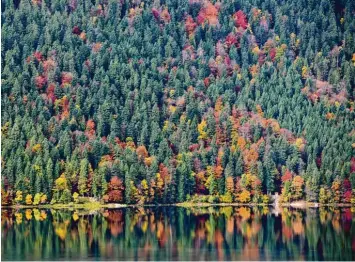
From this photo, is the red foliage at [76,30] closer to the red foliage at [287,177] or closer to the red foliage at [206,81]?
the red foliage at [206,81]

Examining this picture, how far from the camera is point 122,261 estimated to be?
3130 cm

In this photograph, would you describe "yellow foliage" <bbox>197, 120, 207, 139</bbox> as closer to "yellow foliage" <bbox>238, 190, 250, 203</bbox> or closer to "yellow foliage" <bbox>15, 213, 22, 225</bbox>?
"yellow foliage" <bbox>238, 190, 250, 203</bbox>

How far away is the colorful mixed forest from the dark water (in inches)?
36.3

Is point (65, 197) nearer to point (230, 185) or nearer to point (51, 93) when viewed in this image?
point (230, 185)

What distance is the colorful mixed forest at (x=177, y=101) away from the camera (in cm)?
4006

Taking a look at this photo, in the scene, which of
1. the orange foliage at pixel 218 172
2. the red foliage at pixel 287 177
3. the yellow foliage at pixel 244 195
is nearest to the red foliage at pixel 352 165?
the red foliage at pixel 287 177

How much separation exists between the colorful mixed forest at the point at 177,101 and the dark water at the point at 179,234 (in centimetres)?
A: 92

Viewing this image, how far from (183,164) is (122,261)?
32.6ft

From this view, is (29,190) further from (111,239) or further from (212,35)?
(212,35)

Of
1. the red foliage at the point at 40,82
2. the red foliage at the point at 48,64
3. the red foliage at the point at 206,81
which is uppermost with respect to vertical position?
the red foliage at the point at 48,64

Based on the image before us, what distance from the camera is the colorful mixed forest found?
40062mm

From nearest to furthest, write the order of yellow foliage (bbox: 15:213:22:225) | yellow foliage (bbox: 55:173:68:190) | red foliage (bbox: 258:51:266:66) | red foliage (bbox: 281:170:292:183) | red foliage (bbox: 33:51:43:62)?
yellow foliage (bbox: 15:213:22:225)
yellow foliage (bbox: 55:173:68:190)
red foliage (bbox: 281:170:292:183)
red foliage (bbox: 33:51:43:62)
red foliage (bbox: 258:51:266:66)

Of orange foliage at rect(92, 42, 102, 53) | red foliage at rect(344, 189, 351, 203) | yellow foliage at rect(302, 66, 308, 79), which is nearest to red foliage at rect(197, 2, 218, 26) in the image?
yellow foliage at rect(302, 66, 308, 79)

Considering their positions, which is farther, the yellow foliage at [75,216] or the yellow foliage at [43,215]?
the yellow foliage at [75,216]
